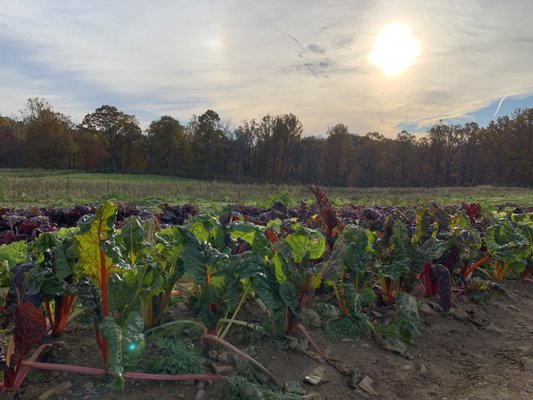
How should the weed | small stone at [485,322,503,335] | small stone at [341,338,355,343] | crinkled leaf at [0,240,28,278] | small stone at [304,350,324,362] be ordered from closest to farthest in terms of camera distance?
the weed < small stone at [304,350,324,362] < small stone at [341,338,355,343] < crinkled leaf at [0,240,28,278] < small stone at [485,322,503,335]

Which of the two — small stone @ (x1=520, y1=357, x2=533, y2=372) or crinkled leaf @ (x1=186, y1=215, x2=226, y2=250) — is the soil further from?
crinkled leaf @ (x1=186, y1=215, x2=226, y2=250)

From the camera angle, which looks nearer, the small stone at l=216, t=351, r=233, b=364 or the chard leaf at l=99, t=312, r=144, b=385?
the chard leaf at l=99, t=312, r=144, b=385

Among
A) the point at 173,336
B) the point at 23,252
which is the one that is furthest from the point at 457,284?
the point at 23,252

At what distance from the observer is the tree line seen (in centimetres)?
6066

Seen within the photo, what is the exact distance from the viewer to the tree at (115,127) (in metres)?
65.3

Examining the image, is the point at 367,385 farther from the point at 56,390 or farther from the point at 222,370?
the point at 56,390

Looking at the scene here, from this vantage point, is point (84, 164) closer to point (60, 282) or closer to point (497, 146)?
point (497, 146)

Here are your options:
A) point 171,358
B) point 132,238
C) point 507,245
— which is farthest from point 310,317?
point 507,245

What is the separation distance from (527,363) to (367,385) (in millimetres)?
1370

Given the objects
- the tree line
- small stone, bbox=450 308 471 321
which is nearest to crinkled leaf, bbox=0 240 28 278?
small stone, bbox=450 308 471 321

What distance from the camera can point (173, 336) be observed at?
2508 mm

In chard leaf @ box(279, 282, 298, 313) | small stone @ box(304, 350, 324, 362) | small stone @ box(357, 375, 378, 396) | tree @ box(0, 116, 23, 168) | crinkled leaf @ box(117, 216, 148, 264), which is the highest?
tree @ box(0, 116, 23, 168)

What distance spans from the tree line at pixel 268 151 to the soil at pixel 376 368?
5633 cm

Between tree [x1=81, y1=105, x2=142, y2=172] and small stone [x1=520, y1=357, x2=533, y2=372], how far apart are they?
66511 mm
